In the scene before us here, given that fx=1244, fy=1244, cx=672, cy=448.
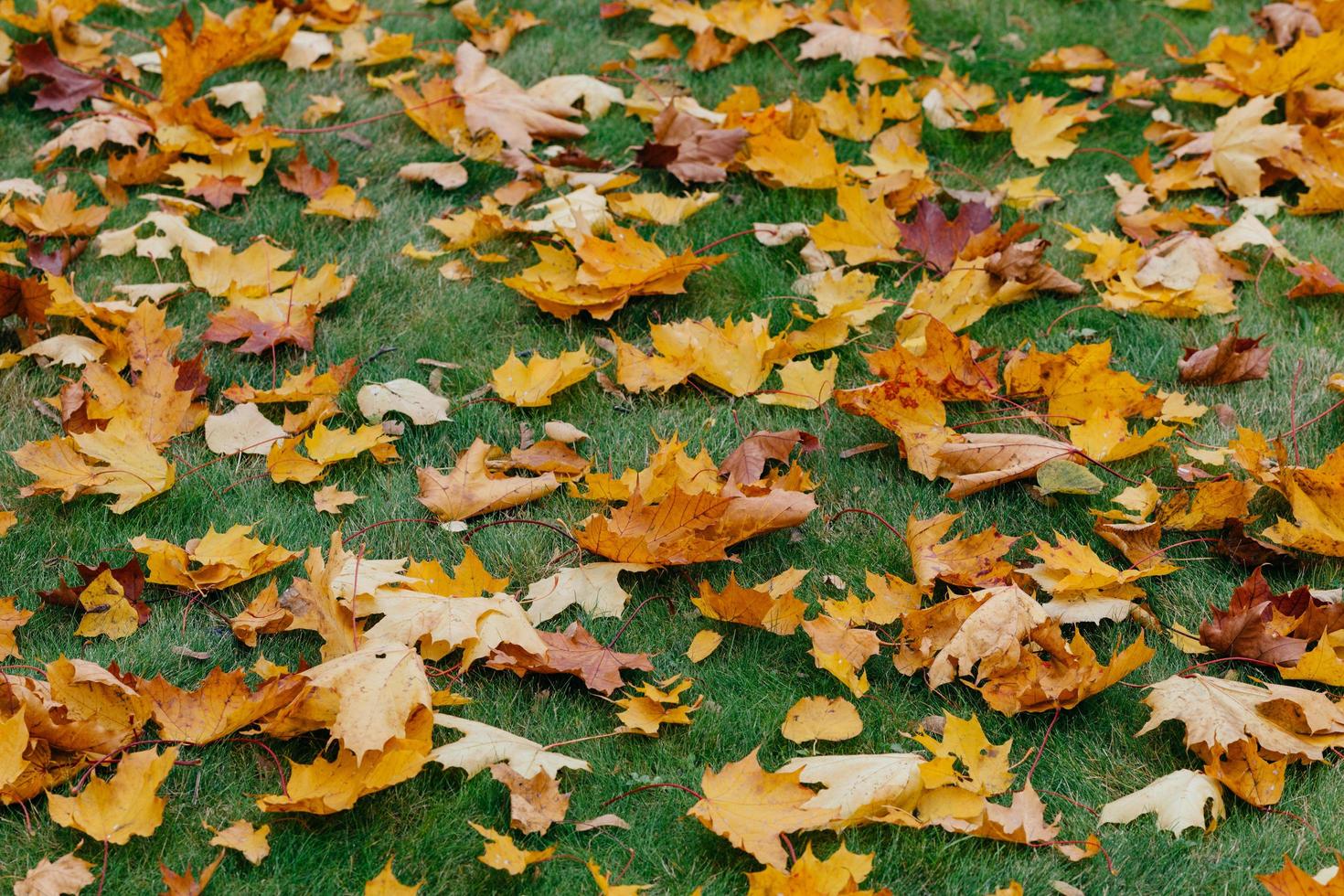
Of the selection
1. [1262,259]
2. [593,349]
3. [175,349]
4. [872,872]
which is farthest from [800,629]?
[1262,259]

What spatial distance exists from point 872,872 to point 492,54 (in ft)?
10.4

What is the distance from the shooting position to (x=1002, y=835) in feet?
6.23

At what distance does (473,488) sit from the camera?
254 centimetres

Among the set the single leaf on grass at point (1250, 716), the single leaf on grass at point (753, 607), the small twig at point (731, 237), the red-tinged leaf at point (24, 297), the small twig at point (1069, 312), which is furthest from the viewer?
the small twig at point (731, 237)

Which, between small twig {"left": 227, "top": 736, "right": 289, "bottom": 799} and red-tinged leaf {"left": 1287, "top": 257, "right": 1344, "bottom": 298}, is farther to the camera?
red-tinged leaf {"left": 1287, "top": 257, "right": 1344, "bottom": 298}

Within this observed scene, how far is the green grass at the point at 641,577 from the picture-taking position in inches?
74.0

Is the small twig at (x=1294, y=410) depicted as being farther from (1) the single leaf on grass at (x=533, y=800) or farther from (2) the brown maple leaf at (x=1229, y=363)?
(1) the single leaf on grass at (x=533, y=800)

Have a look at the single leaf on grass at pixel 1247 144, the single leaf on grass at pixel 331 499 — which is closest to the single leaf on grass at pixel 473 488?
the single leaf on grass at pixel 331 499

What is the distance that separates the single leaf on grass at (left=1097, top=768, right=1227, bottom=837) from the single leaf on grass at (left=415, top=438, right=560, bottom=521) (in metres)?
1.24

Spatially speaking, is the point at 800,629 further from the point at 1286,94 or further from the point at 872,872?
the point at 1286,94

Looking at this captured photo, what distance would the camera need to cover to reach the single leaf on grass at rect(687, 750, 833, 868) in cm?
186

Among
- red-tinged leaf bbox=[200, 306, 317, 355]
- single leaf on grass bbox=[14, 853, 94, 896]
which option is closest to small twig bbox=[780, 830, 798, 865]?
single leaf on grass bbox=[14, 853, 94, 896]

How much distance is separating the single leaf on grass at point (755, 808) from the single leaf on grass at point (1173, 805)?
0.47 meters

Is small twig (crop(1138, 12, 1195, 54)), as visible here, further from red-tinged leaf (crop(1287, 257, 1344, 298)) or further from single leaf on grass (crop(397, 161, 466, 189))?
single leaf on grass (crop(397, 161, 466, 189))
